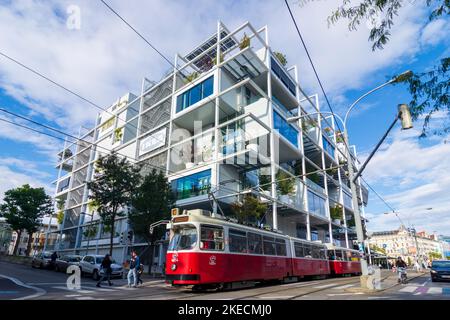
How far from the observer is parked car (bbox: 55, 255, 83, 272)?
22.9 meters

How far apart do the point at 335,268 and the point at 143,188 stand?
18.1m

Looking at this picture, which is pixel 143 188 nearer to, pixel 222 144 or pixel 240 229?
pixel 222 144

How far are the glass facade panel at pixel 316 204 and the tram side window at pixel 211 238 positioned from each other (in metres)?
23.3

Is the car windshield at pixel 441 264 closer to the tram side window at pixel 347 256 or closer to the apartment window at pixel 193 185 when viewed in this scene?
the tram side window at pixel 347 256

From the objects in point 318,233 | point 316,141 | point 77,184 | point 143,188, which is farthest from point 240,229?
point 77,184

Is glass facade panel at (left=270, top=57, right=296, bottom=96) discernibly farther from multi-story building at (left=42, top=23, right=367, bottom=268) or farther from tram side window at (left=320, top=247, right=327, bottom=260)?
tram side window at (left=320, top=247, right=327, bottom=260)

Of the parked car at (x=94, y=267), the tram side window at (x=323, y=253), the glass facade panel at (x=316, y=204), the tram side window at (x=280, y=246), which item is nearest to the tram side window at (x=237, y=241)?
the tram side window at (x=280, y=246)

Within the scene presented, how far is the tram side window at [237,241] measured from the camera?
42.9 ft

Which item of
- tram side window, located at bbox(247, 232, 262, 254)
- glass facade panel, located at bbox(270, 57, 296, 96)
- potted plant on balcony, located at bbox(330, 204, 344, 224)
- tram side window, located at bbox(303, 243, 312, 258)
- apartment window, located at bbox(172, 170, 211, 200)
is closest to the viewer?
tram side window, located at bbox(247, 232, 262, 254)

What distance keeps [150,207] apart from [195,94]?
14507 millimetres

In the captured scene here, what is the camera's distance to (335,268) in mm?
25672

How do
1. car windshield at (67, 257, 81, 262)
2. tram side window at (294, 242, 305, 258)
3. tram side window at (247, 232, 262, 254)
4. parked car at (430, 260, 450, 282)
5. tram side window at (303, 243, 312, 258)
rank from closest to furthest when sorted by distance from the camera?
1. tram side window at (247, 232, 262, 254)
2. parked car at (430, 260, 450, 282)
3. tram side window at (294, 242, 305, 258)
4. tram side window at (303, 243, 312, 258)
5. car windshield at (67, 257, 81, 262)

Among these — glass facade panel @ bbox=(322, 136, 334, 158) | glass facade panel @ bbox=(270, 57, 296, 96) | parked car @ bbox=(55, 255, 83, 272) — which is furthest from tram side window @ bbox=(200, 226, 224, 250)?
glass facade panel @ bbox=(322, 136, 334, 158)

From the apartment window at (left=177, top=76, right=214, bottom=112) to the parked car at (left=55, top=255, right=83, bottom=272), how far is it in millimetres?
18529
